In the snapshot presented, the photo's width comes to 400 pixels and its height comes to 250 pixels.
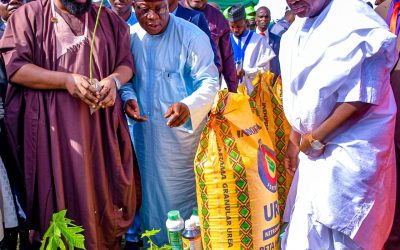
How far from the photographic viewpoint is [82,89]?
7.88ft

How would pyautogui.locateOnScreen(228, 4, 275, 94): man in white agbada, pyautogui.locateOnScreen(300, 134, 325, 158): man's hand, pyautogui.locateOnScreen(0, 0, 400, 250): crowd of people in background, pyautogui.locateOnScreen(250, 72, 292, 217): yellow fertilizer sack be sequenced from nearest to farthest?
pyautogui.locateOnScreen(0, 0, 400, 250): crowd of people in background < pyautogui.locateOnScreen(300, 134, 325, 158): man's hand < pyautogui.locateOnScreen(250, 72, 292, 217): yellow fertilizer sack < pyautogui.locateOnScreen(228, 4, 275, 94): man in white agbada

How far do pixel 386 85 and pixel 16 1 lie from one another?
2972 mm

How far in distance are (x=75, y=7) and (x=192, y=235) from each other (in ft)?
5.12

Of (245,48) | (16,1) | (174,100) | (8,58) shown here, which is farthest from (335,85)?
(245,48)

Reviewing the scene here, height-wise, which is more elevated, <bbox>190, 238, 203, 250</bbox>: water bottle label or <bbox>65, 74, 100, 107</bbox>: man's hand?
<bbox>65, 74, 100, 107</bbox>: man's hand

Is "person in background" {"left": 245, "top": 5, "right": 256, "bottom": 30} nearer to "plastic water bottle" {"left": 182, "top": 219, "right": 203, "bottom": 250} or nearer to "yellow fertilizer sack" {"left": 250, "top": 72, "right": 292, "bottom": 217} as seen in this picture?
"yellow fertilizer sack" {"left": 250, "top": 72, "right": 292, "bottom": 217}

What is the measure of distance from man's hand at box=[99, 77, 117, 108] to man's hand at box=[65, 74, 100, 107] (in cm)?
5

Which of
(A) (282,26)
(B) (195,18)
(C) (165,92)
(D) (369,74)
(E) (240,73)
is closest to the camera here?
(D) (369,74)

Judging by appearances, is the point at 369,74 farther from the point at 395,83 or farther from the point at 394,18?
the point at 394,18

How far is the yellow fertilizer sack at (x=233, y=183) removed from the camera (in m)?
2.44

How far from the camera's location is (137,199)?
3027mm

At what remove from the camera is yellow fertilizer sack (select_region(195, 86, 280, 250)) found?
2.44m

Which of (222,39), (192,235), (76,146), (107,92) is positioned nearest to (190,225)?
(192,235)

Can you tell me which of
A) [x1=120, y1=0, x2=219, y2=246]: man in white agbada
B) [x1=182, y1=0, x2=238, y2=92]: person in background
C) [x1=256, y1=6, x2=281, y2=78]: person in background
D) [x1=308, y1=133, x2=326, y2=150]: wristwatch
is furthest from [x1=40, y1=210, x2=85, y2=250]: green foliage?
[x1=256, y1=6, x2=281, y2=78]: person in background
